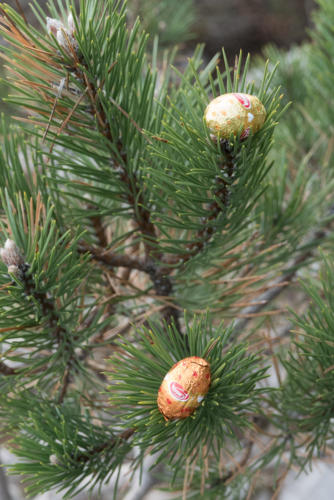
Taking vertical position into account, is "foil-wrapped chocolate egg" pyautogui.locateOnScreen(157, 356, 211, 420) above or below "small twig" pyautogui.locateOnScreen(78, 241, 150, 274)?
below

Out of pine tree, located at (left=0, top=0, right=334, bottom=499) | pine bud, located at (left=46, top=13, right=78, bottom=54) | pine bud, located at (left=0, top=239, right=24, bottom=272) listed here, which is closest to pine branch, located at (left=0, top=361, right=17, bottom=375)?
pine tree, located at (left=0, top=0, right=334, bottom=499)

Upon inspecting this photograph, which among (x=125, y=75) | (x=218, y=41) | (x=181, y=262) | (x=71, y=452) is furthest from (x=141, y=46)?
(x=218, y=41)

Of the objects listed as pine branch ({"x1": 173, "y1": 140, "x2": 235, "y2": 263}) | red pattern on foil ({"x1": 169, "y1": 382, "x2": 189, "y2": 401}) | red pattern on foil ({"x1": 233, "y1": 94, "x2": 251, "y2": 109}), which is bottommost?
red pattern on foil ({"x1": 169, "y1": 382, "x2": 189, "y2": 401})

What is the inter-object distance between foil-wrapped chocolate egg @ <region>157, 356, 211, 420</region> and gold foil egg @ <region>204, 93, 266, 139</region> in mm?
114

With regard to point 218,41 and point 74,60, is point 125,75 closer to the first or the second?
point 74,60

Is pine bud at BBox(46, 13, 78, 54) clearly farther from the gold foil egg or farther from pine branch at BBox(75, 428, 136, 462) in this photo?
pine branch at BBox(75, 428, 136, 462)

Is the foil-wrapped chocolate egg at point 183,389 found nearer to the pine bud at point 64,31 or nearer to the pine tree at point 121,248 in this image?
the pine tree at point 121,248

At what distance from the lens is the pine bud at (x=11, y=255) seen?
231 millimetres

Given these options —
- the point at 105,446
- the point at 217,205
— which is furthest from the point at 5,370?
the point at 217,205

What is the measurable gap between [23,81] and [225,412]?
0.21 meters

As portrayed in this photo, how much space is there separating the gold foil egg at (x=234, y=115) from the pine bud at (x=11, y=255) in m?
0.12

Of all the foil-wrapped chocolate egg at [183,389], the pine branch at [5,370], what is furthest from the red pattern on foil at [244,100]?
the pine branch at [5,370]

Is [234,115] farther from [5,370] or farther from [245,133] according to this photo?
[5,370]

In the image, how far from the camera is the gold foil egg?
206mm
